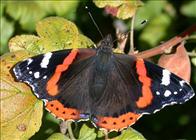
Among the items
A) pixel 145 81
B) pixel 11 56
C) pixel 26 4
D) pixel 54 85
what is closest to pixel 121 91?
pixel 145 81

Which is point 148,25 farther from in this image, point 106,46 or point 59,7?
point 106,46

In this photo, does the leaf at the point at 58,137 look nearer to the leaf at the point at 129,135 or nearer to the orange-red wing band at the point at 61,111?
the orange-red wing band at the point at 61,111

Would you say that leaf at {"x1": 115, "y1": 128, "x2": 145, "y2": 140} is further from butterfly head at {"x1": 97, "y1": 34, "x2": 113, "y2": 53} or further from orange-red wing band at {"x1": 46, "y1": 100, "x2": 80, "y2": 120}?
butterfly head at {"x1": 97, "y1": 34, "x2": 113, "y2": 53}

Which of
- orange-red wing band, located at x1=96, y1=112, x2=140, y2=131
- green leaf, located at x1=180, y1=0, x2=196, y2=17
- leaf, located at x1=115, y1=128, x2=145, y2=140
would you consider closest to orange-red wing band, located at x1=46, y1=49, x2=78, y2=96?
orange-red wing band, located at x1=96, y1=112, x2=140, y2=131

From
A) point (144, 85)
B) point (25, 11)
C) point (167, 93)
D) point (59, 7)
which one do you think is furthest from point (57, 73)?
point (25, 11)

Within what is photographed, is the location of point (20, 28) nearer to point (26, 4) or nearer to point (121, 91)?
point (26, 4)

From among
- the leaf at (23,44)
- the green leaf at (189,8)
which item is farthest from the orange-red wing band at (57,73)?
the green leaf at (189,8)
